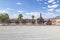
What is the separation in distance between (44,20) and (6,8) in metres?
1.46

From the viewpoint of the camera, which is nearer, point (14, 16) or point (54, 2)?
point (14, 16)

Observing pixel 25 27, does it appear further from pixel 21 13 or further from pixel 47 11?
pixel 47 11

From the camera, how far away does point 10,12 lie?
512 centimetres

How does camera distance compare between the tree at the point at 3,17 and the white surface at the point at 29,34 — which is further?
the tree at the point at 3,17

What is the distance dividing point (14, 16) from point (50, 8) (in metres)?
1.42

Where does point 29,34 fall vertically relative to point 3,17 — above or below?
below

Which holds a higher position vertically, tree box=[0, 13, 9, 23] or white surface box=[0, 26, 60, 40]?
tree box=[0, 13, 9, 23]

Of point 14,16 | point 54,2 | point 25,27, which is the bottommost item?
point 25,27

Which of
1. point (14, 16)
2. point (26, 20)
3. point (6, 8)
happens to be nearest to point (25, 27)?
point (26, 20)

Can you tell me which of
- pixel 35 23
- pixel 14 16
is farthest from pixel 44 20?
pixel 14 16

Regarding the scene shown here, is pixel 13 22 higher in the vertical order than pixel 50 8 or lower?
lower

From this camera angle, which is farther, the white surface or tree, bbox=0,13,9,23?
tree, bbox=0,13,9,23

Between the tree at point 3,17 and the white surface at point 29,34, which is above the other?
the tree at point 3,17

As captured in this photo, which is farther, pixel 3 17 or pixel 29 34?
pixel 3 17
